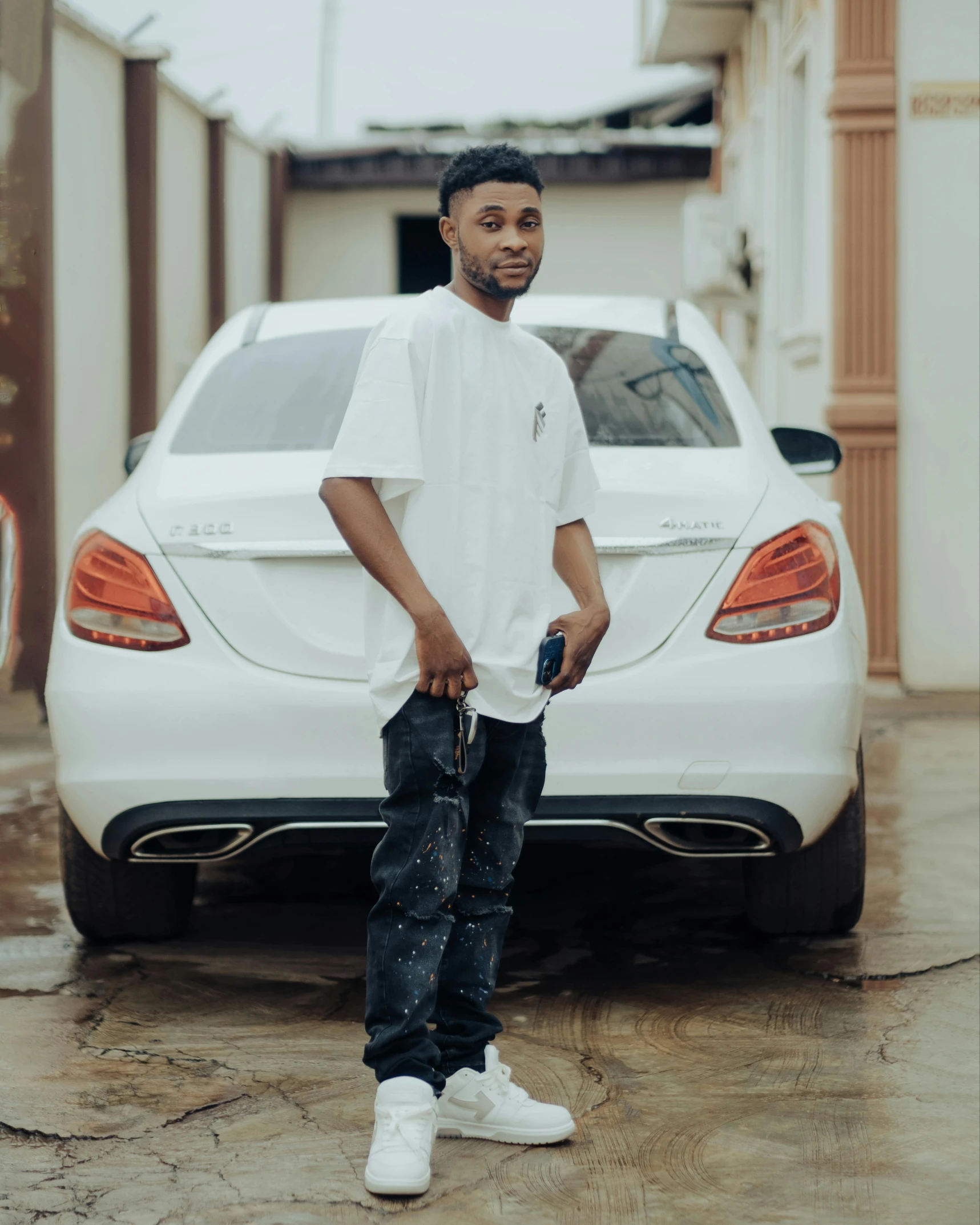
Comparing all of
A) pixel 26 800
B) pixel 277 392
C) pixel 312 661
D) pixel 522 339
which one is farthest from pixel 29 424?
pixel 522 339

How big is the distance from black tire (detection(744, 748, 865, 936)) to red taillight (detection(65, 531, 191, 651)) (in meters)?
1.51

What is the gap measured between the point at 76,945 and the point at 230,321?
1.76 meters

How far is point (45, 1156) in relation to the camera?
9.57ft

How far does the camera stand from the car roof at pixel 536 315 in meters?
4.62

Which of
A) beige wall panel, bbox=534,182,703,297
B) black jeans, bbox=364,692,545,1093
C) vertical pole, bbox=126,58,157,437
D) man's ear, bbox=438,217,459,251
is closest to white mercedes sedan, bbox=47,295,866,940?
black jeans, bbox=364,692,545,1093

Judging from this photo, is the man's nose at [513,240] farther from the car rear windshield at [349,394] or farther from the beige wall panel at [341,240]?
the beige wall panel at [341,240]

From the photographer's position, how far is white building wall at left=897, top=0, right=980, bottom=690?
9.16m

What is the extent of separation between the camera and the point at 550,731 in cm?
362

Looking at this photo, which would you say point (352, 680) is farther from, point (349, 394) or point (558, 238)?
point (558, 238)

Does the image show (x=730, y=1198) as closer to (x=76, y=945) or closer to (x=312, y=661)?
(x=312, y=661)

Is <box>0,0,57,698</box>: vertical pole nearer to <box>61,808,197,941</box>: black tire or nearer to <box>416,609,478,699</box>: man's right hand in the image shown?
<box>61,808,197,941</box>: black tire

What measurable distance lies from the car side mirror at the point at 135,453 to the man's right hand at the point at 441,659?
6.63 feet

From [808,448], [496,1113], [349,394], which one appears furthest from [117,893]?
[808,448]

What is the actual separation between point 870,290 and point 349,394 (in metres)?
5.49
